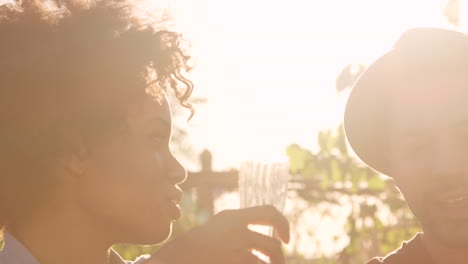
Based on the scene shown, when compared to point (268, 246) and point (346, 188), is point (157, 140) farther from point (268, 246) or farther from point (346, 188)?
point (346, 188)

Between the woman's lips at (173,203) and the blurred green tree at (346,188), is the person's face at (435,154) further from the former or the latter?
the blurred green tree at (346,188)

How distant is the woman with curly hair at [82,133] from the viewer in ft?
11.4

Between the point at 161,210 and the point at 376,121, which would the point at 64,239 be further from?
the point at 376,121

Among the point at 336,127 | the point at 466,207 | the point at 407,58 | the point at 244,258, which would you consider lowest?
the point at 336,127

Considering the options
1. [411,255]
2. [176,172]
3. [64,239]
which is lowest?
[411,255]

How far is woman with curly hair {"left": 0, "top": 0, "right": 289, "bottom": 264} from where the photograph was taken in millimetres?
3461

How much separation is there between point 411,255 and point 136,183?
152 centimetres

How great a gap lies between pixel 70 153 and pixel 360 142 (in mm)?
1526

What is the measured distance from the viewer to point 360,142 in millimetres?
4453

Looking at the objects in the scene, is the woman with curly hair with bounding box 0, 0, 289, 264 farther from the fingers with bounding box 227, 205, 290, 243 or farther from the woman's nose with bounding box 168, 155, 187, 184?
the fingers with bounding box 227, 205, 290, 243

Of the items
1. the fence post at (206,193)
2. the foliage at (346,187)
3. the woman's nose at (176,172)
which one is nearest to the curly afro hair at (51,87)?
the woman's nose at (176,172)

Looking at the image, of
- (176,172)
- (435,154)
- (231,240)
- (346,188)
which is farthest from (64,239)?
(346,188)

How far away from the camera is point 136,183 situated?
11.3 ft

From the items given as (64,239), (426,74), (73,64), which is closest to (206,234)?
(64,239)
